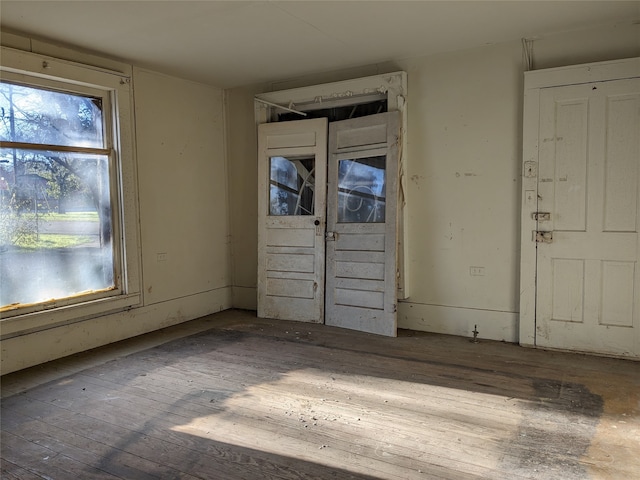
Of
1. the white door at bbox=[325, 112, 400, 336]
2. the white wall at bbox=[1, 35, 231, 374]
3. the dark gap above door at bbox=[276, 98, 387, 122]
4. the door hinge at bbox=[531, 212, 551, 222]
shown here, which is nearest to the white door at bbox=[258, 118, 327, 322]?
the white door at bbox=[325, 112, 400, 336]

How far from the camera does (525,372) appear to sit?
3436 mm

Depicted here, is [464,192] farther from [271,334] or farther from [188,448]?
[188,448]

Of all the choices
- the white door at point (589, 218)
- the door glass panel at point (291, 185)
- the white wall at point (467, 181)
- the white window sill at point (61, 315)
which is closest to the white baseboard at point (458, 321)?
the white wall at point (467, 181)

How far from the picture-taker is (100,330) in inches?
167

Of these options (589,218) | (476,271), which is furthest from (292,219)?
(589,218)

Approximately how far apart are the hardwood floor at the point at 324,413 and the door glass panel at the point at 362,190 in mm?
1327

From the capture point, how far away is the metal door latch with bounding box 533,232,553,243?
3.92 meters

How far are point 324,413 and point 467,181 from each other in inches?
104

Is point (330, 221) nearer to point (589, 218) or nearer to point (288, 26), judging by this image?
point (288, 26)

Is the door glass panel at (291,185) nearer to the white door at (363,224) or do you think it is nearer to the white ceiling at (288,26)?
the white door at (363,224)

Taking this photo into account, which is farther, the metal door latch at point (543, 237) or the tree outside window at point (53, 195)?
the metal door latch at point (543, 237)

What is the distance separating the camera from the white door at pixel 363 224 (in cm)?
442

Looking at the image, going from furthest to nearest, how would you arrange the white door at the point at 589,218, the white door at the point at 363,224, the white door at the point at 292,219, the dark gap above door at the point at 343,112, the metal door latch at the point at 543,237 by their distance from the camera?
the white door at the point at 292,219
the dark gap above door at the point at 343,112
the white door at the point at 363,224
the metal door latch at the point at 543,237
the white door at the point at 589,218

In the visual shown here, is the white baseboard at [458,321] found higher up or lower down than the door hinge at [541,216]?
lower down
